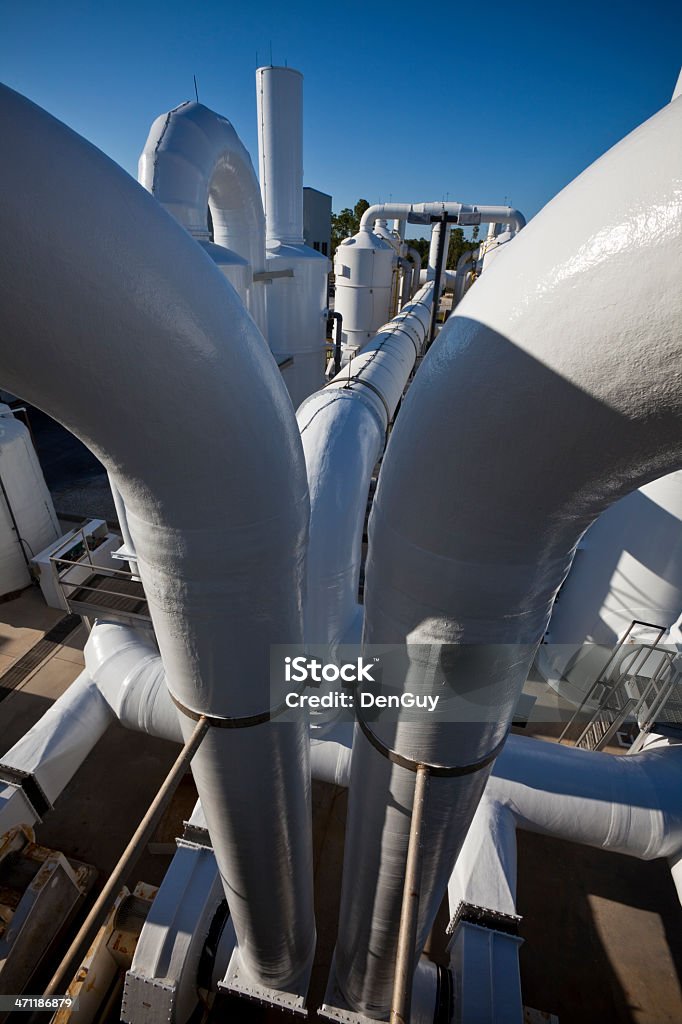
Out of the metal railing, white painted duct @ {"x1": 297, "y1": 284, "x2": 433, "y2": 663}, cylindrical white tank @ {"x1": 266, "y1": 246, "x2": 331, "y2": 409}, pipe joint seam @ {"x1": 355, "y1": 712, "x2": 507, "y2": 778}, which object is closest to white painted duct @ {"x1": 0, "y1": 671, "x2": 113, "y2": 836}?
the metal railing

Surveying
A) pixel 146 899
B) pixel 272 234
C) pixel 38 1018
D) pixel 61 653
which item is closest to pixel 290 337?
pixel 272 234

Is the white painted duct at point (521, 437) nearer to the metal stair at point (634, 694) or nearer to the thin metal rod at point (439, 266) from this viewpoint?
the metal stair at point (634, 694)

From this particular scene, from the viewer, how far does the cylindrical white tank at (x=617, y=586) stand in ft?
16.7

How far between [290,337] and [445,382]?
8.58m

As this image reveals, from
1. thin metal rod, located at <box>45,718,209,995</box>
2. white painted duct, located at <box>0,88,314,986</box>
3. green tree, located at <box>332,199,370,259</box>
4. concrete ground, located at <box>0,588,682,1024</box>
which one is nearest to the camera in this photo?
white painted duct, located at <box>0,88,314,986</box>

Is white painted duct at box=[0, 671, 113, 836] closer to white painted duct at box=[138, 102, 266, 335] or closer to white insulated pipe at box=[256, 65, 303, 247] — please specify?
white painted duct at box=[138, 102, 266, 335]

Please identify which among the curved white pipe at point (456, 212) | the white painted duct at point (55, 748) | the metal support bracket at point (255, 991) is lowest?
the metal support bracket at point (255, 991)

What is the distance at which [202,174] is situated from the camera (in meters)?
4.84

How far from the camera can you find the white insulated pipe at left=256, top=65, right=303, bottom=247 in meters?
7.93

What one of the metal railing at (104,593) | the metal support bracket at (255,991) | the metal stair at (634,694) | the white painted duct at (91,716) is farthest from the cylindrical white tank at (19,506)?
the metal stair at (634,694)

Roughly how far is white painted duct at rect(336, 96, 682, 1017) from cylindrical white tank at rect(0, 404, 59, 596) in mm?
7364

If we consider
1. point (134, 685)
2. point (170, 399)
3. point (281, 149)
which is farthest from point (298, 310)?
point (170, 399)

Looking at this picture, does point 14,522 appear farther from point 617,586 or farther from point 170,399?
point 617,586

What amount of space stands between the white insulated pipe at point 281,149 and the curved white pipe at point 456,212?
6.04m
